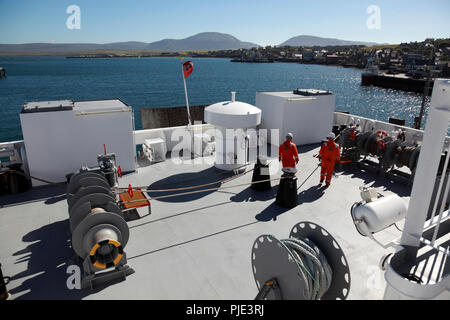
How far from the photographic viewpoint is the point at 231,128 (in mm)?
9258

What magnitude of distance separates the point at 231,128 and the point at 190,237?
388cm

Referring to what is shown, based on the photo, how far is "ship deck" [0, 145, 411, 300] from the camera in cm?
503

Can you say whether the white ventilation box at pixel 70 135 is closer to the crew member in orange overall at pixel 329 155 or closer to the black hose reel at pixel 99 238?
the black hose reel at pixel 99 238

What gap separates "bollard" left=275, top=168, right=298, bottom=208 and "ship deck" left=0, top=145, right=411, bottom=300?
0.19m

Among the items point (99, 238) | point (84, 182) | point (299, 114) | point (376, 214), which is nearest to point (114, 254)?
point (99, 238)

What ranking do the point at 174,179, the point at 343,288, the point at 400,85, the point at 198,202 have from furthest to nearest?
the point at 400,85 → the point at 174,179 → the point at 198,202 → the point at 343,288

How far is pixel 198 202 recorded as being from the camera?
7.97 m

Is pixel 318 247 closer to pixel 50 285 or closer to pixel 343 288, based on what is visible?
pixel 343 288

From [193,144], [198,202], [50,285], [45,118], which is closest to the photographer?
[50,285]

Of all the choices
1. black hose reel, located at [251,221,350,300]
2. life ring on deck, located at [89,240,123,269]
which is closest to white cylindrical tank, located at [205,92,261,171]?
life ring on deck, located at [89,240,123,269]

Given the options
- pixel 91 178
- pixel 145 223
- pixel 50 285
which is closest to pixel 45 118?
pixel 91 178

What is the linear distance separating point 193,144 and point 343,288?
8.59m

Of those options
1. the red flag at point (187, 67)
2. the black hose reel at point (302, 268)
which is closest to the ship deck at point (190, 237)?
the black hose reel at point (302, 268)

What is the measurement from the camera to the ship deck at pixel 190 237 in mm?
5031
